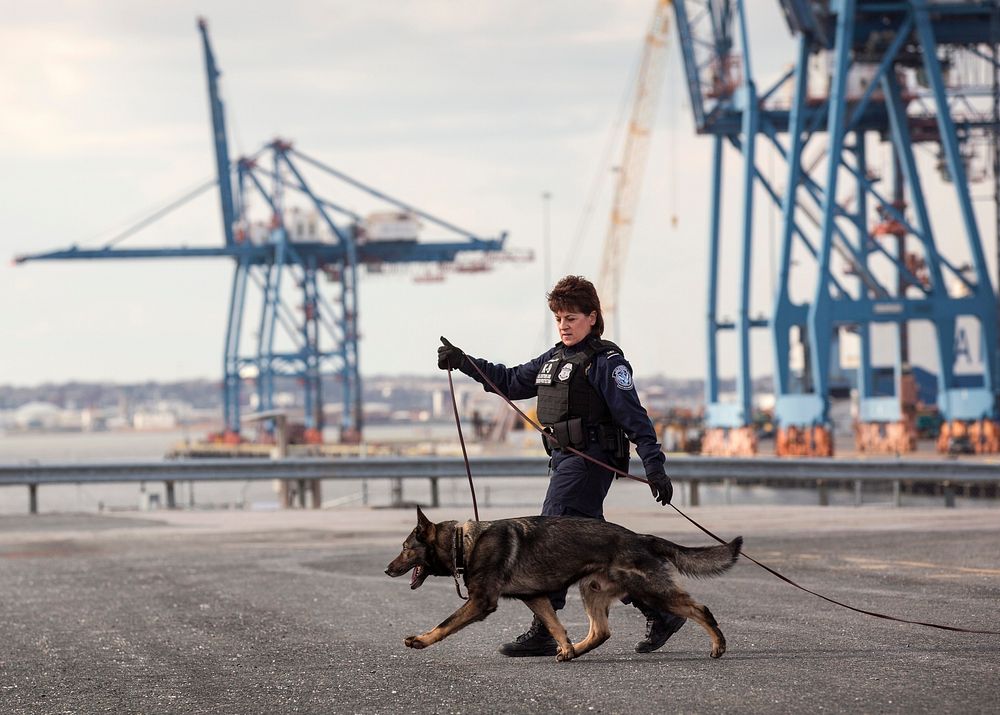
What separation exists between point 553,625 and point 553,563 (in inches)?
13.6

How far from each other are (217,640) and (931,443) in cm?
5781

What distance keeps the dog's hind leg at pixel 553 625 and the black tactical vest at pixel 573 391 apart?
37.2 inches

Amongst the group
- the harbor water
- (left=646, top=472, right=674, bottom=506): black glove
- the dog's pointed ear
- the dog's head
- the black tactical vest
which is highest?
the black tactical vest

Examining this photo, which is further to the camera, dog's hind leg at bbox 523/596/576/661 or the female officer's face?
the female officer's face

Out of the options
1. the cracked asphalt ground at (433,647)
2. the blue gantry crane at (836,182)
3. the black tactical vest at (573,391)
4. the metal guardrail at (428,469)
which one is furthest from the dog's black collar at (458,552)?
the blue gantry crane at (836,182)

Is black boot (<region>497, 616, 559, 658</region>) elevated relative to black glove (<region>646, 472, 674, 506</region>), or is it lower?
lower

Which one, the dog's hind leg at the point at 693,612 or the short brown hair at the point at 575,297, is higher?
the short brown hair at the point at 575,297

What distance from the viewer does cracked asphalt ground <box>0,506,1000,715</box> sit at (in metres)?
6.33

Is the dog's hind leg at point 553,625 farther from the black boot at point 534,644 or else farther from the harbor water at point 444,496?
the harbor water at point 444,496

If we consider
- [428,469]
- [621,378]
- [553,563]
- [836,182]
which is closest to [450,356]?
[621,378]

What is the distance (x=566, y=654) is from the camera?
717 centimetres

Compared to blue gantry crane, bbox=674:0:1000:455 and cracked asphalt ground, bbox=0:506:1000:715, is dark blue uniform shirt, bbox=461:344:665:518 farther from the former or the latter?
blue gantry crane, bbox=674:0:1000:455

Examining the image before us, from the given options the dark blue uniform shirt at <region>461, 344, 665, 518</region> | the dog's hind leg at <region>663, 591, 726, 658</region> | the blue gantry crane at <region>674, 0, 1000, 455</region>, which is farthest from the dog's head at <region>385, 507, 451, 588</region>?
the blue gantry crane at <region>674, 0, 1000, 455</region>

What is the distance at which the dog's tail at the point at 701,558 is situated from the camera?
7012mm
